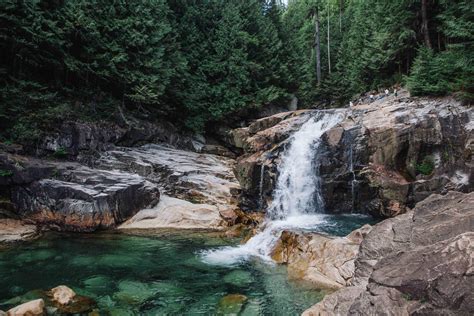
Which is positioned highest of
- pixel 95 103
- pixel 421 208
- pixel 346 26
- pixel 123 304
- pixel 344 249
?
pixel 346 26

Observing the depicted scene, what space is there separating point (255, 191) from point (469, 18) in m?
12.7

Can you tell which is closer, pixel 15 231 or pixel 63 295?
pixel 63 295

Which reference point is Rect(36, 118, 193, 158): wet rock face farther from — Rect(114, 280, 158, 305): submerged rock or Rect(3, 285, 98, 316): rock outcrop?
Rect(114, 280, 158, 305): submerged rock

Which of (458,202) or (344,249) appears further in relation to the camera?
(344,249)

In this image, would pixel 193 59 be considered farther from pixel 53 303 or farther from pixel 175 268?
pixel 53 303

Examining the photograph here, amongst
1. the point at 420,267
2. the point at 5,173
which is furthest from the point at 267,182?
the point at 420,267

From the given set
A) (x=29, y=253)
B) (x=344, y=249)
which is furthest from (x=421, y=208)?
(x=29, y=253)

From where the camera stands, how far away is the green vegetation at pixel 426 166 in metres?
13.9

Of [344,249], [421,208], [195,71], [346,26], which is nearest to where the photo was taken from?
[421,208]

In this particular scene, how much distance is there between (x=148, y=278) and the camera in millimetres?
9258

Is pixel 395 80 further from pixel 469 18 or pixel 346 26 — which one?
pixel 346 26

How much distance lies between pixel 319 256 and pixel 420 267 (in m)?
4.83

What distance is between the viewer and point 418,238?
6020 mm

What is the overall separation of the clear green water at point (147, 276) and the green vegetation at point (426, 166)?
4.01m
